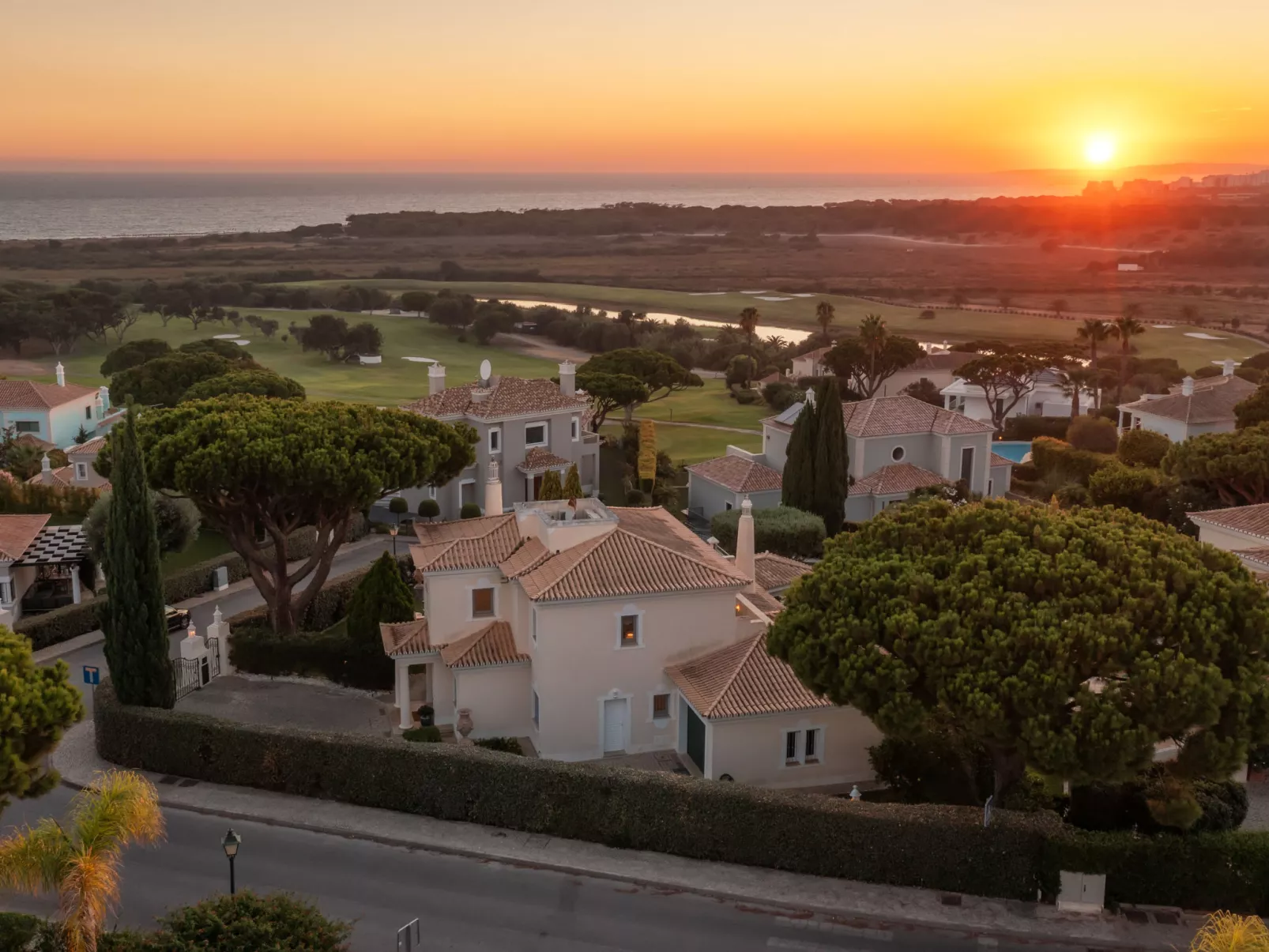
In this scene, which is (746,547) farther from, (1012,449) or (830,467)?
(1012,449)

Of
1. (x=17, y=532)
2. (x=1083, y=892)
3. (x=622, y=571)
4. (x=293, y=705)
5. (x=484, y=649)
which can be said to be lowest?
(x=293, y=705)

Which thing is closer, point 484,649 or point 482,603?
point 484,649

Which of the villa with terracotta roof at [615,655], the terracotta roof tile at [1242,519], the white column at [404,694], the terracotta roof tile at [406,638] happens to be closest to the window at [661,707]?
the villa with terracotta roof at [615,655]

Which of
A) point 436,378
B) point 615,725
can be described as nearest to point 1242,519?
point 615,725

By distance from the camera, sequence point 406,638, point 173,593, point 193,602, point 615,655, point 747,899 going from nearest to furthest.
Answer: point 747,899 → point 615,655 → point 406,638 → point 173,593 → point 193,602

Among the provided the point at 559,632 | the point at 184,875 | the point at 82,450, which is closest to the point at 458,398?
the point at 82,450

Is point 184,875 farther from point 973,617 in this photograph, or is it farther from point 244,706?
point 973,617
